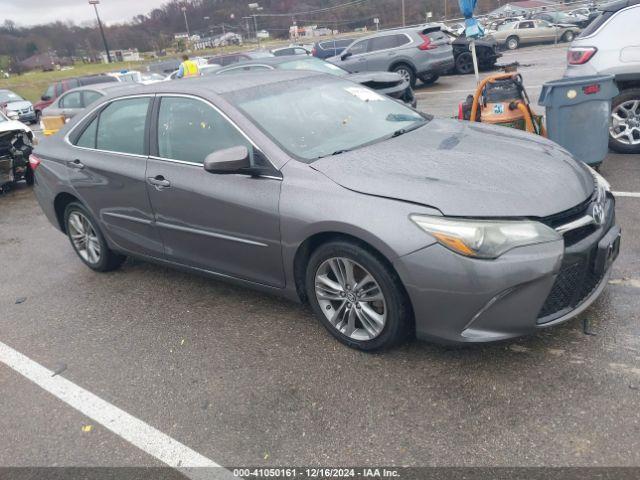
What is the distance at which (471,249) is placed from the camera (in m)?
2.67

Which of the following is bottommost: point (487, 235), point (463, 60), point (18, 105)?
point (18, 105)

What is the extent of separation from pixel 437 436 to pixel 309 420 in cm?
64

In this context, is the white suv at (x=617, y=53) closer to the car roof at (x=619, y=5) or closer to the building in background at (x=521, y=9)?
the car roof at (x=619, y=5)

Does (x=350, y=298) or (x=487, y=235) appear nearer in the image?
(x=487, y=235)

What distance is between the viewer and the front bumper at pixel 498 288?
8.69ft

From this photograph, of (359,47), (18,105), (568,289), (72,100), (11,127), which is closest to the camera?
(568,289)

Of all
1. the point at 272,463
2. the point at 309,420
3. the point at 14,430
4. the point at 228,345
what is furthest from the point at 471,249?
the point at 14,430

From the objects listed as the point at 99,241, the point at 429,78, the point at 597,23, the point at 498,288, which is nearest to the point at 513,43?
the point at 429,78

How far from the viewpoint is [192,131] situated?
384 centimetres

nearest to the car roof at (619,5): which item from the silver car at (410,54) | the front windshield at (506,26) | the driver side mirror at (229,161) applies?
the driver side mirror at (229,161)

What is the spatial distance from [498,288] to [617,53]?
15.9 ft

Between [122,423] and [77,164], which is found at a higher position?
[77,164]

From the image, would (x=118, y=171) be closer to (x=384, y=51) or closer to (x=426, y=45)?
(x=426, y=45)

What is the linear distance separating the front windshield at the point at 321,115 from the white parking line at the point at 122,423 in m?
1.73
